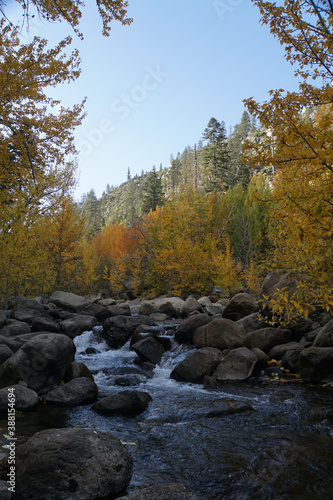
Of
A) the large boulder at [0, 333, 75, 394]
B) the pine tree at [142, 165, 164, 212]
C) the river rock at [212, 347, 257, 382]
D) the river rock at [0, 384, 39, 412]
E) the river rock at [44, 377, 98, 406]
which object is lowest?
the river rock at [212, 347, 257, 382]

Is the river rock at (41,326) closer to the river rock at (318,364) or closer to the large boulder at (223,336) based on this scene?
the large boulder at (223,336)

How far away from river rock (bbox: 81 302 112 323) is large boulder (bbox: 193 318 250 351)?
18.8ft

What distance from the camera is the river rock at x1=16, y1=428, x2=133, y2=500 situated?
3.09 meters

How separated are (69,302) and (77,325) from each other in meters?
4.03

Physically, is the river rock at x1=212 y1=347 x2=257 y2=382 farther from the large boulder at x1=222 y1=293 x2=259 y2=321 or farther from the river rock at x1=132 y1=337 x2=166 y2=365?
the large boulder at x1=222 y1=293 x2=259 y2=321

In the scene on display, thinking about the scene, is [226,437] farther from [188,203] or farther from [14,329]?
[188,203]

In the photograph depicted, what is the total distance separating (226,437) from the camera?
4.64 metres

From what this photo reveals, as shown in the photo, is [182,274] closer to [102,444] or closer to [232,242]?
[232,242]

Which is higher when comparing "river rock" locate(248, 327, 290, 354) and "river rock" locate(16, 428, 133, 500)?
"river rock" locate(16, 428, 133, 500)

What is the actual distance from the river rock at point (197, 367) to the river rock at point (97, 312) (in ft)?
21.7

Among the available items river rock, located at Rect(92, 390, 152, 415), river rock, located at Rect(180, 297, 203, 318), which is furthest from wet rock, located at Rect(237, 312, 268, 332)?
river rock, located at Rect(92, 390, 152, 415)

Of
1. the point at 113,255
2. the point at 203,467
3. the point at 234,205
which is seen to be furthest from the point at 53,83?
the point at 113,255

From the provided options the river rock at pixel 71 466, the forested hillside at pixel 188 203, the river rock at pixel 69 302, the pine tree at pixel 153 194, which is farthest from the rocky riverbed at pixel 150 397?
the pine tree at pixel 153 194

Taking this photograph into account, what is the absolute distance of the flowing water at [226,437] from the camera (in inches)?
138
